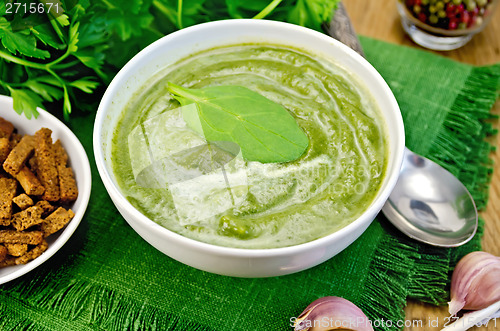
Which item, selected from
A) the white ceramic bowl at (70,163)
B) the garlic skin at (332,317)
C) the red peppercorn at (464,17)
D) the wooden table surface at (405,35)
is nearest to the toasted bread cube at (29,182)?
the white ceramic bowl at (70,163)

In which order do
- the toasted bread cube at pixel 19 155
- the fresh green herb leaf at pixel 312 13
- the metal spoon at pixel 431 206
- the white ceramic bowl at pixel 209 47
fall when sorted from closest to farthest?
the white ceramic bowl at pixel 209 47, the toasted bread cube at pixel 19 155, the metal spoon at pixel 431 206, the fresh green herb leaf at pixel 312 13

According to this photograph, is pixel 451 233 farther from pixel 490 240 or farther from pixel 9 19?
pixel 9 19

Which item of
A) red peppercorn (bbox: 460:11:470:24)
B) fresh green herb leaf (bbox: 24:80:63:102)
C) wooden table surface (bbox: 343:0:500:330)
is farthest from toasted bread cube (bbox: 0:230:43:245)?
red peppercorn (bbox: 460:11:470:24)

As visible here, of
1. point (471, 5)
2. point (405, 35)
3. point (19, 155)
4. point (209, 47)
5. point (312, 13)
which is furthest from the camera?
point (405, 35)

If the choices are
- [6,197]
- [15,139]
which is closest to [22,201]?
[6,197]

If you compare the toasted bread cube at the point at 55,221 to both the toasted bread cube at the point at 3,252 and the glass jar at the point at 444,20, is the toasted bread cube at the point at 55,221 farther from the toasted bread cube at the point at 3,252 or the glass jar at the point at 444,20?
the glass jar at the point at 444,20

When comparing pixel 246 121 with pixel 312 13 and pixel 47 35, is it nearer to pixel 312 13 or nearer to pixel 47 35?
pixel 312 13

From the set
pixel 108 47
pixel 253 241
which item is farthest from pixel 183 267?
pixel 108 47
